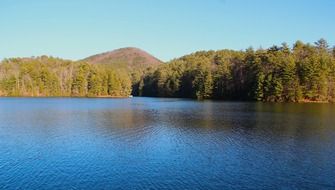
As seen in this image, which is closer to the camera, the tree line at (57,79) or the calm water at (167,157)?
the calm water at (167,157)

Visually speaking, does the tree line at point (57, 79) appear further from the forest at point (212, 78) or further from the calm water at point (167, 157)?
the calm water at point (167, 157)

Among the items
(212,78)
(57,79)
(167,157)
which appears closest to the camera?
(167,157)

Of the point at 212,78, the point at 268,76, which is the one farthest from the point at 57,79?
the point at 268,76

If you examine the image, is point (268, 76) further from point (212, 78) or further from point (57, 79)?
point (57, 79)

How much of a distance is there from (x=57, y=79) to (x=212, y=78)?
70.2 meters

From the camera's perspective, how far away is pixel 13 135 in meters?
33.2

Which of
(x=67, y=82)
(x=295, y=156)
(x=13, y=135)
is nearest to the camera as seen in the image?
(x=295, y=156)

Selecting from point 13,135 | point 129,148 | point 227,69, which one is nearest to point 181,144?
point 129,148

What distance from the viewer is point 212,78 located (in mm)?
129000

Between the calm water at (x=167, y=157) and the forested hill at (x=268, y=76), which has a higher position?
the forested hill at (x=268, y=76)

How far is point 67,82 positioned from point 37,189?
5575 inches

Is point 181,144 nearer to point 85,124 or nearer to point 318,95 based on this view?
point 85,124

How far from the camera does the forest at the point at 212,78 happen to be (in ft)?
326

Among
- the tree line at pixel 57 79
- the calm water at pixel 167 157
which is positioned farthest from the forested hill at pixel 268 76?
the calm water at pixel 167 157
